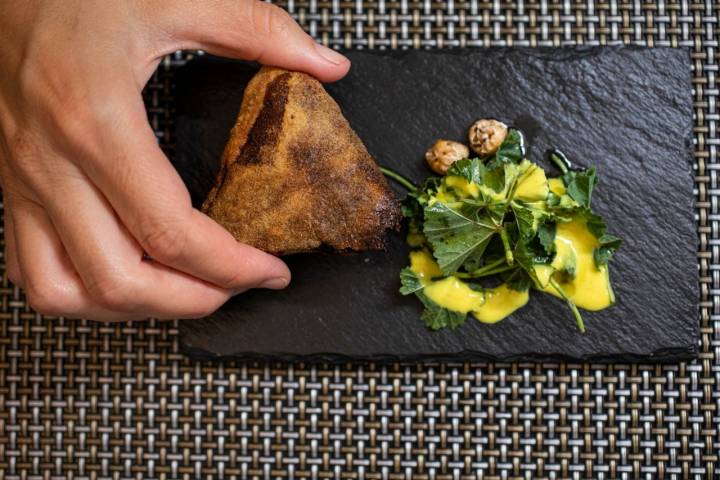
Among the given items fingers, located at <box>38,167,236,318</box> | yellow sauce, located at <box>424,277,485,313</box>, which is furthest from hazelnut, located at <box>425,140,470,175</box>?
fingers, located at <box>38,167,236,318</box>

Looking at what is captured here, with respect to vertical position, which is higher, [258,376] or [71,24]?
[71,24]

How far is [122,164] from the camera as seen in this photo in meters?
1.42

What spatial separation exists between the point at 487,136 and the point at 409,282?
358 millimetres

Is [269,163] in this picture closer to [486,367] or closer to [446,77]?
[446,77]

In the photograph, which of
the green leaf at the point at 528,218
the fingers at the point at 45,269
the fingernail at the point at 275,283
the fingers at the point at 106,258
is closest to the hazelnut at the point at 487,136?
the green leaf at the point at 528,218

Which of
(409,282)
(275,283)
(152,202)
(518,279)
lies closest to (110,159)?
(152,202)

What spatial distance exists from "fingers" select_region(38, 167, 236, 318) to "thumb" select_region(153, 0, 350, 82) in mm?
352

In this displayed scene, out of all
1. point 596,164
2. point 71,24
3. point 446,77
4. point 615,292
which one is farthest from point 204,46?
point 615,292

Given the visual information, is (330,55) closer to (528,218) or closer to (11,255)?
(528,218)

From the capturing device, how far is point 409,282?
1.70 meters

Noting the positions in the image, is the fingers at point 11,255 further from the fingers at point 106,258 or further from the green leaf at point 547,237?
the green leaf at point 547,237

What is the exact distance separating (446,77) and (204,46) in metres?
0.54

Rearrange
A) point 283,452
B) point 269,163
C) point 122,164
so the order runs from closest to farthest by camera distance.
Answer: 1. point 122,164
2. point 269,163
3. point 283,452

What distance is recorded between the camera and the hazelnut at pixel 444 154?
1696mm
